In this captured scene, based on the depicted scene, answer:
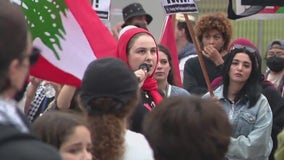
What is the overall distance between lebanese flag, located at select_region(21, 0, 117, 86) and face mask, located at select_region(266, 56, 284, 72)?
192 inches

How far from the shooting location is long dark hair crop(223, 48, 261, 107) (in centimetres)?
671

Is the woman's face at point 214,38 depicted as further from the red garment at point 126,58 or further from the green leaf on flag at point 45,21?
the green leaf on flag at point 45,21

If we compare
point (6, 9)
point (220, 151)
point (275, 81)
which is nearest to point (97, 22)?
point (220, 151)

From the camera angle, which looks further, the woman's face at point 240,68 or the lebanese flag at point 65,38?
the woman's face at point 240,68

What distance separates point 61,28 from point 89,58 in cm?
28

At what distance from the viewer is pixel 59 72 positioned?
18.9ft

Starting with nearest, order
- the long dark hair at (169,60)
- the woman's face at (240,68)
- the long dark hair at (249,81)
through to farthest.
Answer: the long dark hair at (249,81), the woman's face at (240,68), the long dark hair at (169,60)

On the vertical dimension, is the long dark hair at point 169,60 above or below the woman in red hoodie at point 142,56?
below

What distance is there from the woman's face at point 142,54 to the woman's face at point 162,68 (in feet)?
2.66

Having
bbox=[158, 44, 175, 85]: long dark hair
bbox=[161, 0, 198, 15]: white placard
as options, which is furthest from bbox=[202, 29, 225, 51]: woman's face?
bbox=[161, 0, 198, 15]: white placard

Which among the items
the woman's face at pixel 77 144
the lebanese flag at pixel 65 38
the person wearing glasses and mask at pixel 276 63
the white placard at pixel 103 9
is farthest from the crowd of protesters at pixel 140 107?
the person wearing glasses and mask at pixel 276 63

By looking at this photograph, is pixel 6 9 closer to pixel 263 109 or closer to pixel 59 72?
pixel 59 72

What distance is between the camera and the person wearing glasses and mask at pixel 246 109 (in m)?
6.57

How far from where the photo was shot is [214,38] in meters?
8.61
